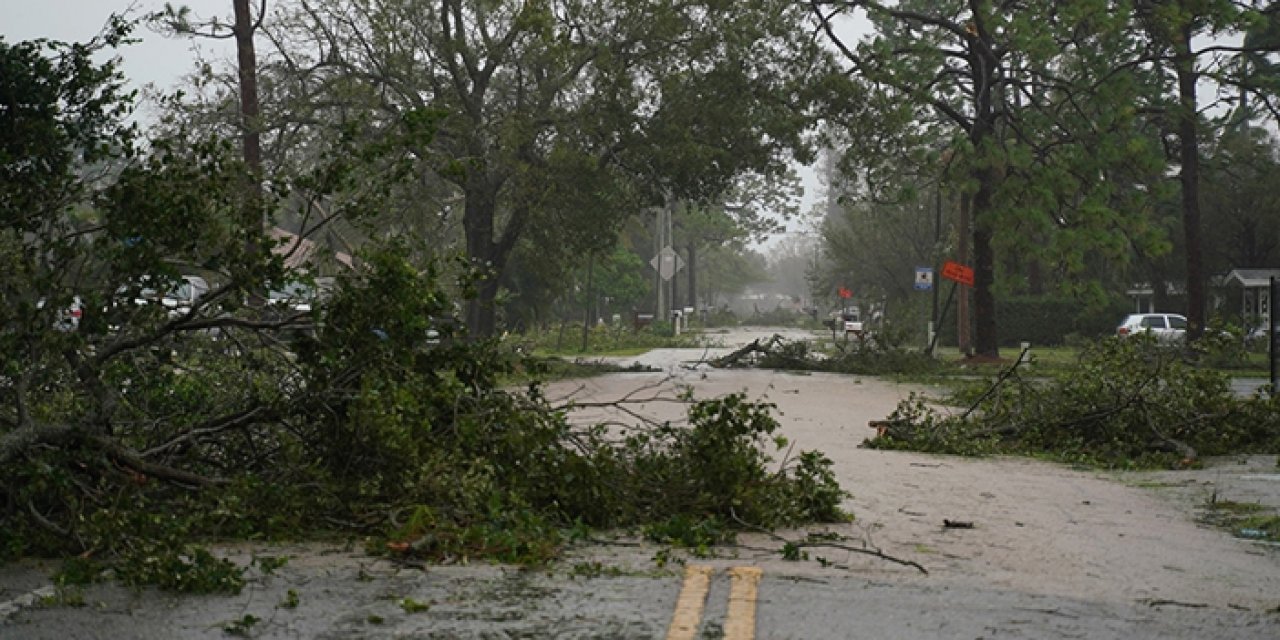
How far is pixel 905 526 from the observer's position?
10078 millimetres

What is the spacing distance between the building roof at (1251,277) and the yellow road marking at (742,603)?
5067 centimetres

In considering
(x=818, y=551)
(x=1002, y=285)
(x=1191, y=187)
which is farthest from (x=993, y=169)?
(x=818, y=551)

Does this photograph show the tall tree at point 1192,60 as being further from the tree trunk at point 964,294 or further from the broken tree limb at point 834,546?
the broken tree limb at point 834,546

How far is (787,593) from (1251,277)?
52334 mm

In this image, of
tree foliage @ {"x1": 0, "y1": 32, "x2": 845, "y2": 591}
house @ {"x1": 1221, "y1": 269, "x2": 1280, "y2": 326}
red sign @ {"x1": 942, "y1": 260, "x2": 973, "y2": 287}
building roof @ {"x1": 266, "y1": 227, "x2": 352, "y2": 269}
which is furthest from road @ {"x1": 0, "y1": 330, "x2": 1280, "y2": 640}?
house @ {"x1": 1221, "y1": 269, "x2": 1280, "y2": 326}

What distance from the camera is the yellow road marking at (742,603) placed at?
640cm

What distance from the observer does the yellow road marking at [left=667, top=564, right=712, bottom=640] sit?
6406 millimetres

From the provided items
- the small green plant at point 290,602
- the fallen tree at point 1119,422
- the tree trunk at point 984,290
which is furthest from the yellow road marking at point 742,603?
the tree trunk at point 984,290

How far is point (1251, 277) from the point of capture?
183ft

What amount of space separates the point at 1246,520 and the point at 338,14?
2717 centimetres

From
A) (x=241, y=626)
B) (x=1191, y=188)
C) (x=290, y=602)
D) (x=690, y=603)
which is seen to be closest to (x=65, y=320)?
(x=290, y=602)

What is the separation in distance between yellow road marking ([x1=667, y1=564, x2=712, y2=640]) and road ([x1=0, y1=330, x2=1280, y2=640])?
0.05 ft

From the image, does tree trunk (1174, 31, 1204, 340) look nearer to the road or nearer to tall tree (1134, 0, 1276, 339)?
tall tree (1134, 0, 1276, 339)

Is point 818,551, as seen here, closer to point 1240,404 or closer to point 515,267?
point 1240,404
